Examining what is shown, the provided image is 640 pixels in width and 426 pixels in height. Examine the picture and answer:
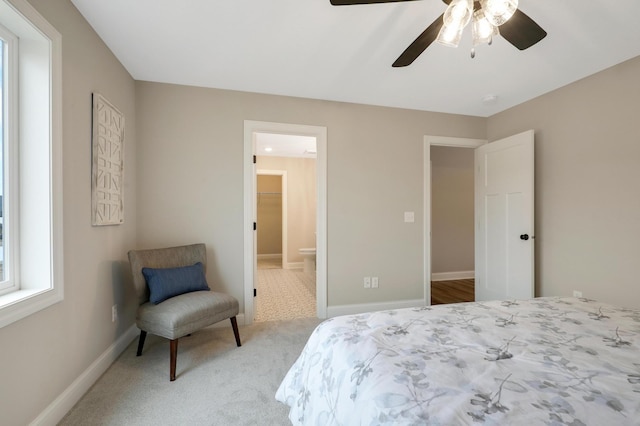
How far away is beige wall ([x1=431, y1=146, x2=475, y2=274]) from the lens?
15.8 ft

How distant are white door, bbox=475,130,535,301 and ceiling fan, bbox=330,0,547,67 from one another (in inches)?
67.0

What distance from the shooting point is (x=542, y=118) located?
2773 millimetres

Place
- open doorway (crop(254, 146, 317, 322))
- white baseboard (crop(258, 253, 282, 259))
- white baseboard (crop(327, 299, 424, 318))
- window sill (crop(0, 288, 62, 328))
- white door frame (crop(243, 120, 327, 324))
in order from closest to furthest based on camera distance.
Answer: window sill (crop(0, 288, 62, 328)), white door frame (crop(243, 120, 327, 324)), white baseboard (crop(327, 299, 424, 318)), open doorway (crop(254, 146, 317, 322)), white baseboard (crop(258, 253, 282, 259))

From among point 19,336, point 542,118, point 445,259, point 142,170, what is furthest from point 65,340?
point 445,259

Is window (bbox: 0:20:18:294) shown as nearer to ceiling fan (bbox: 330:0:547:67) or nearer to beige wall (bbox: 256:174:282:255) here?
ceiling fan (bbox: 330:0:547:67)

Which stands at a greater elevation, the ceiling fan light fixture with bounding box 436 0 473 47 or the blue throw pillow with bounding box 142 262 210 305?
the ceiling fan light fixture with bounding box 436 0 473 47

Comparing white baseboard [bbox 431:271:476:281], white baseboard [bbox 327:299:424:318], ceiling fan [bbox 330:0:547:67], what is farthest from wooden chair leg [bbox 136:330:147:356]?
white baseboard [bbox 431:271:476:281]

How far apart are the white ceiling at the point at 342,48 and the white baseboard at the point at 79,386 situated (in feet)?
7.25

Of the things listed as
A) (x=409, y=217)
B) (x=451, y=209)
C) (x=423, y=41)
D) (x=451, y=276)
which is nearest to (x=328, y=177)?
(x=409, y=217)

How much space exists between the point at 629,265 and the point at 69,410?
3.94 m

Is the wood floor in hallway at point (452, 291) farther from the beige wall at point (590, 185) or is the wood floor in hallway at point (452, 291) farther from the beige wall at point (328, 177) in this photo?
the beige wall at point (590, 185)

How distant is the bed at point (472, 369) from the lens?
69 centimetres

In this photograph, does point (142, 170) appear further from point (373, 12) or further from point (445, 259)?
point (445, 259)

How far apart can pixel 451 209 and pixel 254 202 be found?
370 cm
